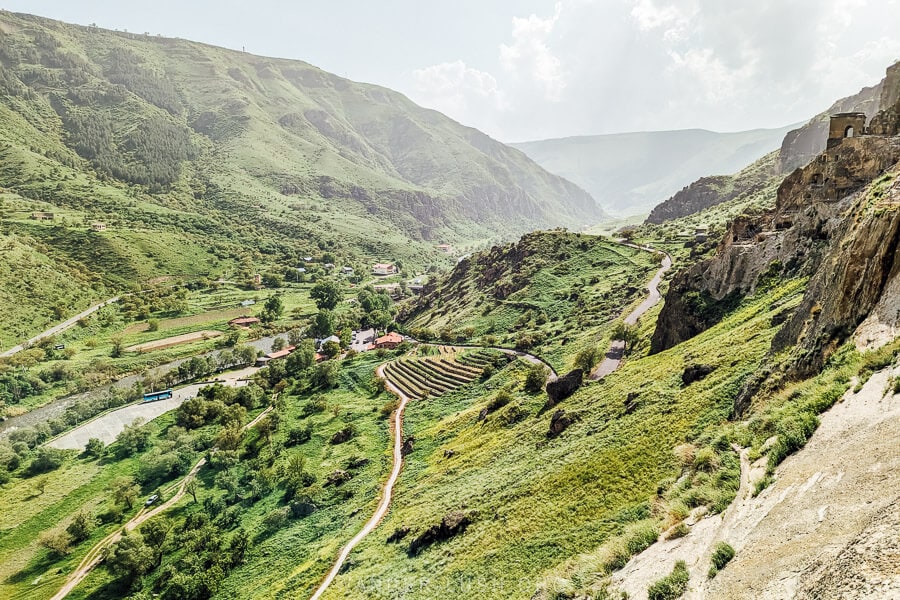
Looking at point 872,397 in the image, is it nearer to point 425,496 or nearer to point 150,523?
point 425,496

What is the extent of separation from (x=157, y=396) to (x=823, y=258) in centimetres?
11491

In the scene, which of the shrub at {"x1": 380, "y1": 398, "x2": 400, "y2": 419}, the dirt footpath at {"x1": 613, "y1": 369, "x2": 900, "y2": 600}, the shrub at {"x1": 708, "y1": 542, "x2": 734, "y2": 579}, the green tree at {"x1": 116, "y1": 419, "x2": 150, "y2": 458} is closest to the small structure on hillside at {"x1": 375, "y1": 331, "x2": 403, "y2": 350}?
the shrub at {"x1": 380, "y1": 398, "x2": 400, "y2": 419}

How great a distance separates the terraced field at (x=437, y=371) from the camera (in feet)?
238

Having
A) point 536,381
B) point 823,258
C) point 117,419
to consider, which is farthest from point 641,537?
point 117,419

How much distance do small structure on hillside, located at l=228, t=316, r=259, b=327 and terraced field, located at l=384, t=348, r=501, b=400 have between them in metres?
74.9

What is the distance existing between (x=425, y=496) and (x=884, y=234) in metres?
34.9

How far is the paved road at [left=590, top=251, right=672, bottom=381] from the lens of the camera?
4912 cm

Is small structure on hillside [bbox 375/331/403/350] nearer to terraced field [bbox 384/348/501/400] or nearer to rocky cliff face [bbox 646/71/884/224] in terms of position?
terraced field [bbox 384/348/501/400]

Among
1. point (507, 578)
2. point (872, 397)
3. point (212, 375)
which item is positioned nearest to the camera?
point (872, 397)

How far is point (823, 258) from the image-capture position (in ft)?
98.1

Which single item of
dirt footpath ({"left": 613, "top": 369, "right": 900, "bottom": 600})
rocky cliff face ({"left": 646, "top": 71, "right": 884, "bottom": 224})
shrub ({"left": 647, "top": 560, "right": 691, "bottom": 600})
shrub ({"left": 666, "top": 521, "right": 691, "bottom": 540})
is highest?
rocky cliff face ({"left": 646, "top": 71, "right": 884, "bottom": 224})

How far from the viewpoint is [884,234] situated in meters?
16.0

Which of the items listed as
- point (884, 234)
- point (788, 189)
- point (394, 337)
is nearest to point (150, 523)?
point (394, 337)

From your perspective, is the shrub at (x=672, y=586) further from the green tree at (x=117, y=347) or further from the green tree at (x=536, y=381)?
the green tree at (x=117, y=347)
